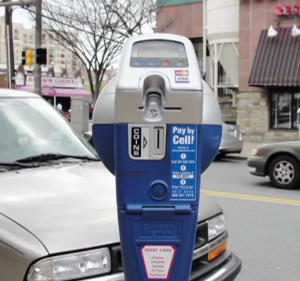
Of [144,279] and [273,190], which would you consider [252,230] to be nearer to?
[273,190]

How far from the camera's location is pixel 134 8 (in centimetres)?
2306

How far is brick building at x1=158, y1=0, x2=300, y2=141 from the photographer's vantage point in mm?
18533

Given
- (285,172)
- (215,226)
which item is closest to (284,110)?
(285,172)

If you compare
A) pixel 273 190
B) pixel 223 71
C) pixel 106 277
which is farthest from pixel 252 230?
pixel 223 71

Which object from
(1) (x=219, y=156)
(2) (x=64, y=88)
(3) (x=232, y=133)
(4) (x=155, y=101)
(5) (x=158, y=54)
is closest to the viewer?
(4) (x=155, y=101)

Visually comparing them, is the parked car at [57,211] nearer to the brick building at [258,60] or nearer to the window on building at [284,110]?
the brick building at [258,60]

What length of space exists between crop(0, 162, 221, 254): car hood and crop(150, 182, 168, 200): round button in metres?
0.46

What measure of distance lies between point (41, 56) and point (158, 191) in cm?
1425

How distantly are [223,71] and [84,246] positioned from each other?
67.4 ft

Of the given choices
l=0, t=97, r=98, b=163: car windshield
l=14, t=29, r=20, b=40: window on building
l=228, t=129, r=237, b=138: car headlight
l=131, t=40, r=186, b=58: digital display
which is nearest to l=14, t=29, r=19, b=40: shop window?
l=14, t=29, r=20, b=40: window on building

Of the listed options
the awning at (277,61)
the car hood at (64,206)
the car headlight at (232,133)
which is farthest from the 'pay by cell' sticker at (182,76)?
the awning at (277,61)

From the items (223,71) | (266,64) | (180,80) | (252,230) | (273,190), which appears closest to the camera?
(180,80)

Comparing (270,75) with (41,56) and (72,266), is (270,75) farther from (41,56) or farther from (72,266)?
(72,266)

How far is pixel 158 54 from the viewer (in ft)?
8.02
